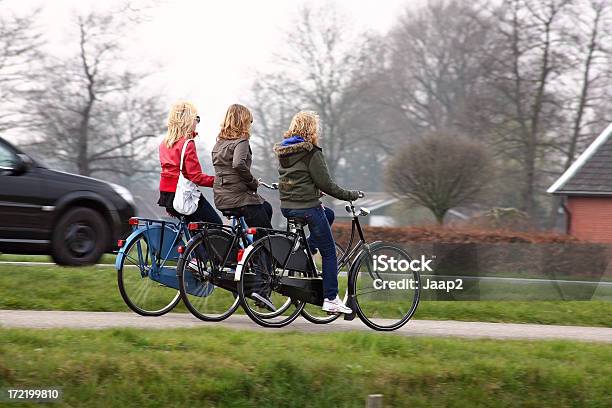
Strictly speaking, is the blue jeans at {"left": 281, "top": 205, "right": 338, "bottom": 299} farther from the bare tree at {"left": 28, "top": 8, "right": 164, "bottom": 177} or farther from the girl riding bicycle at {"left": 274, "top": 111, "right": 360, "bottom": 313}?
the bare tree at {"left": 28, "top": 8, "right": 164, "bottom": 177}

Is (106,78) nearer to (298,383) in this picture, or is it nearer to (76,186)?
(76,186)

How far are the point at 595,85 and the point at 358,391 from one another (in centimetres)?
4493

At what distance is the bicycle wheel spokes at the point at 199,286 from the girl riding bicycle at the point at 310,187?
88 cm

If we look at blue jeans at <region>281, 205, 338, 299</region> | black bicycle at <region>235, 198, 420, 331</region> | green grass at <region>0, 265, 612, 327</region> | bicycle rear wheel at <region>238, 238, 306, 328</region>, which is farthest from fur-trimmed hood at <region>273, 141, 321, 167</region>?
green grass at <region>0, 265, 612, 327</region>

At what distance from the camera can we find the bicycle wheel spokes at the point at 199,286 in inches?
359

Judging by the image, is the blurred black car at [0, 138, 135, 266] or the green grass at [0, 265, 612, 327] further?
the blurred black car at [0, 138, 135, 266]

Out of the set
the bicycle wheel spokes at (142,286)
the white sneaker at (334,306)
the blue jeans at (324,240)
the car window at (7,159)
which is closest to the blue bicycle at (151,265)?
the bicycle wheel spokes at (142,286)

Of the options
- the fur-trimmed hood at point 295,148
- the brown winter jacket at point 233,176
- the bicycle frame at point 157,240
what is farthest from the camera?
the bicycle frame at point 157,240

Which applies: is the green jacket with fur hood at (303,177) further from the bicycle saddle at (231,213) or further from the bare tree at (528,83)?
the bare tree at (528,83)

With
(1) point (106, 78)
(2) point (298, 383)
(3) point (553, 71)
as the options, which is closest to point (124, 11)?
(1) point (106, 78)

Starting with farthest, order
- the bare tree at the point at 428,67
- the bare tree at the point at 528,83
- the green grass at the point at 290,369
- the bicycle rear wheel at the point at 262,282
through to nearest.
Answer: the bare tree at the point at 428,67, the bare tree at the point at 528,83, the bicycle rear wheel at the point at 262,282, the green grass at the point at 290,369

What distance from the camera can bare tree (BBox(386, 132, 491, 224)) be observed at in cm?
3806

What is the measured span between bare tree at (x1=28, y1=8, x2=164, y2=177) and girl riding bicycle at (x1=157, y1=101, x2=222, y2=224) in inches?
856

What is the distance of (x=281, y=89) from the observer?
55.5 meters
